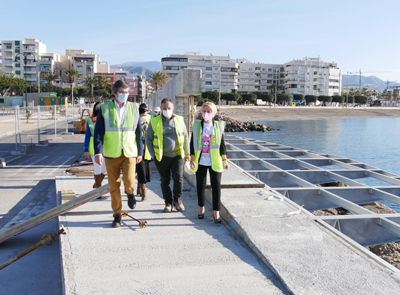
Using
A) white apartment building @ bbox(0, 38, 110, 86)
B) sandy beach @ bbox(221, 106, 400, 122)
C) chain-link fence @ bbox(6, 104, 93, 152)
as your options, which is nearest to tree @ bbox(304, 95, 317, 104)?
sandy beach @ bbox(221, 106, 400, 122)

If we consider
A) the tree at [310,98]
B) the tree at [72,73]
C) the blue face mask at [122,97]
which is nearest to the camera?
the blue face mask at [122,97]

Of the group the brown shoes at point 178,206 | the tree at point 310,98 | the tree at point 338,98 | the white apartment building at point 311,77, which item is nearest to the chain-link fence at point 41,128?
the brown shoes at point 178,206

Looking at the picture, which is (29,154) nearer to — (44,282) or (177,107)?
(177,107)

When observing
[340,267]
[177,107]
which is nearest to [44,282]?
[340,267]

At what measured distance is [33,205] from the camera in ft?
26.6

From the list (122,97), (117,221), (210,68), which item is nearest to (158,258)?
(117,221)

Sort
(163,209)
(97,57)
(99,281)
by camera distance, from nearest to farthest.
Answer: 1. (99,281)
2. (163,209)
3. (97,57)

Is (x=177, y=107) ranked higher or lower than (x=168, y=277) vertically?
higher

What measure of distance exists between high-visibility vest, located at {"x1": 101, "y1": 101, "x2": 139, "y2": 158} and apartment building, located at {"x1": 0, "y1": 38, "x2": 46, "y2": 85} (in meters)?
133

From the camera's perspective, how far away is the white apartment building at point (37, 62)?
127 m

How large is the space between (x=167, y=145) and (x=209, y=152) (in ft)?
2.40

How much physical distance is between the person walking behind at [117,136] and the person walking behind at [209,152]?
3.15 feet

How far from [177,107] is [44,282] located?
866 centimetres

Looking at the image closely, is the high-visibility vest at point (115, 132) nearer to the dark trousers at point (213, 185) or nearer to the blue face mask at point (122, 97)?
the blue face mask at point (122, 97)
